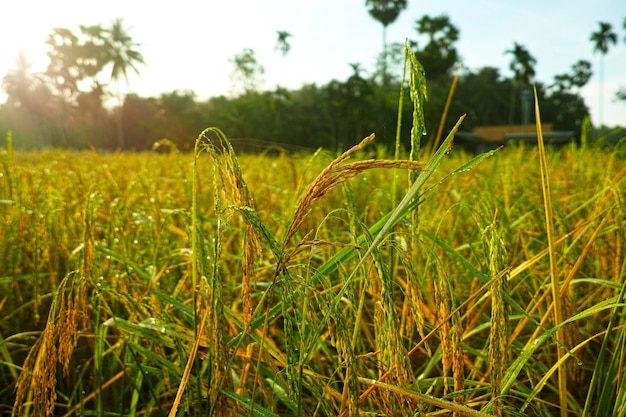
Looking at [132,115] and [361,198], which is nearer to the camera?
[361,198]

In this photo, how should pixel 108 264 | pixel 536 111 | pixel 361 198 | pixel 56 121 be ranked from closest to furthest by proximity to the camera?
pixel 536 111 → pixel 108 264 → pixel 361 198 → pixel 56 121

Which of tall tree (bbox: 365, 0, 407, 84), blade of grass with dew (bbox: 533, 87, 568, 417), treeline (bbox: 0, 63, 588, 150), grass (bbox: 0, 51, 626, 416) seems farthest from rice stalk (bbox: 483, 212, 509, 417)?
tall tree (bbox: 365, 0, 407, 84)

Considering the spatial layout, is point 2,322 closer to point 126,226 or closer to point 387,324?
point 126,226

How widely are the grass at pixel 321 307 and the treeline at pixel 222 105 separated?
73.3ft

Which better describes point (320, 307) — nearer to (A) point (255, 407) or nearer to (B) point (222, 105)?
(A) point (255, 407)

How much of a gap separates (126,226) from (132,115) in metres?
38.4

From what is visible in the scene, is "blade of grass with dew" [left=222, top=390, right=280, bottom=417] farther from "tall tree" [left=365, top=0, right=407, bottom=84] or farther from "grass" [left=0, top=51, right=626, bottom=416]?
"tall tree" [left=365, top=0, right=407, bottom=84]

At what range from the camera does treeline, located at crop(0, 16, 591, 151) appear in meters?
30.1

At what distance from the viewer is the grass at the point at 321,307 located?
500mm

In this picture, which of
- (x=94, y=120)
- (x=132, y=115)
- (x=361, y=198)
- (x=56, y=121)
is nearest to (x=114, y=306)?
(x=361, y=198)

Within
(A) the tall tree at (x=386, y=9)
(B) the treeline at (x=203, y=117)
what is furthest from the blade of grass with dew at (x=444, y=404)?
(A) the tall tree at (x=386, y=9)

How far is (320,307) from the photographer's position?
46cm

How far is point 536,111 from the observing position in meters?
0.69

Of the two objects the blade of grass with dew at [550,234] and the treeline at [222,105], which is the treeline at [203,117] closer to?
the treeline at [222,105]
